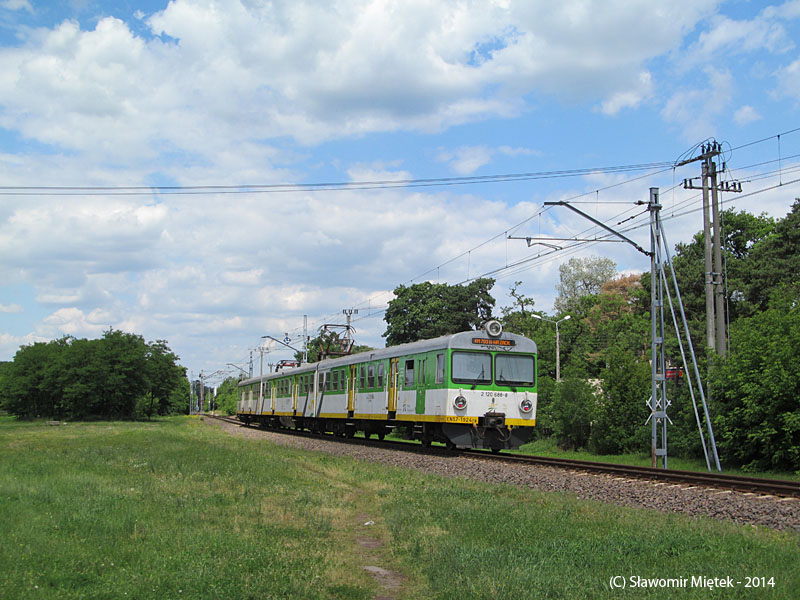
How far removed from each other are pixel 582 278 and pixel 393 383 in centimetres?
6154

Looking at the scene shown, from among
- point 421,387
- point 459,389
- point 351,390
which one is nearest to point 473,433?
point 459,389

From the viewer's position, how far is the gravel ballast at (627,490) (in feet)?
33.8

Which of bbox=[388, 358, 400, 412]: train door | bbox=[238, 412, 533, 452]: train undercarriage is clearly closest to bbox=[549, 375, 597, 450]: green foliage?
bbox=[238, 412, 533, 452]: train undercarriage

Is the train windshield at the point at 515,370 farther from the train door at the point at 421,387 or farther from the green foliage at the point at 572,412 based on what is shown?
the green foliage at the point at 572,412

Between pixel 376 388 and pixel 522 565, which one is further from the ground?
pixel 376 388

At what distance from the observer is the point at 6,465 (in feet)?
53.4

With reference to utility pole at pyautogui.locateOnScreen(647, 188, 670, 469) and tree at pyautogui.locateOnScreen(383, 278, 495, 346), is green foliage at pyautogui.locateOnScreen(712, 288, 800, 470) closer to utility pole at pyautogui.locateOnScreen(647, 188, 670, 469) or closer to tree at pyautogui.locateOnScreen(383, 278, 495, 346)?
utility pole at pyautogui.locateOnScreen(647, 188, 670, 469)

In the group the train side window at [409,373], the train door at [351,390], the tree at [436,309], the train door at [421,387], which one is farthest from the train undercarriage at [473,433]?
the tree at [436,309]

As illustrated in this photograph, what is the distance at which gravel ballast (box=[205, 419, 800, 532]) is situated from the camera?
33.8ft

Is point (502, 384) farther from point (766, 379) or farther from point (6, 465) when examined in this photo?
point (6, 465)

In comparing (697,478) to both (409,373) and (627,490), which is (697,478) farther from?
(409,373)

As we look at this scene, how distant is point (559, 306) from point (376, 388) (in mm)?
58016

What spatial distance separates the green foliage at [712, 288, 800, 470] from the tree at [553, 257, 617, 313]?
6135 cm

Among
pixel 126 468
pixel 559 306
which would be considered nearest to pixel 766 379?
pixel 126 468
